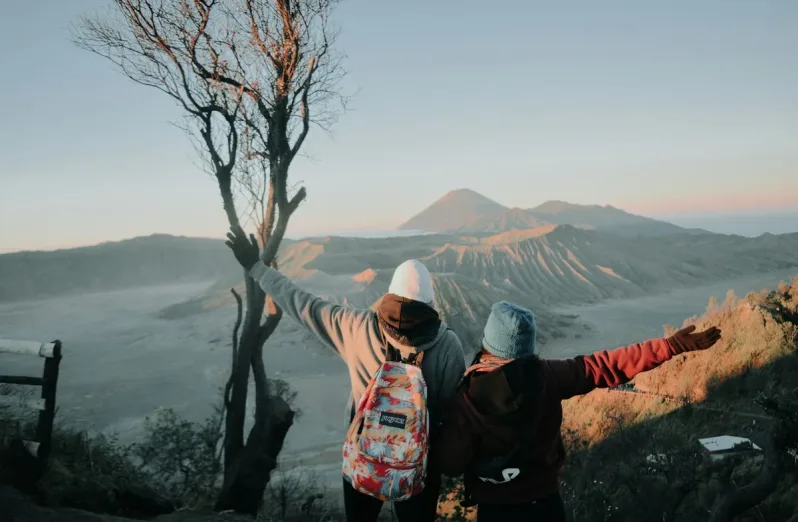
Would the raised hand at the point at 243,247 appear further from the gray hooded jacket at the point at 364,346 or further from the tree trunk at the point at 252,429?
the tree trunk at the point at 252,429

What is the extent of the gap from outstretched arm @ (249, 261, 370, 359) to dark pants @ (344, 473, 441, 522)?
0.70 meters

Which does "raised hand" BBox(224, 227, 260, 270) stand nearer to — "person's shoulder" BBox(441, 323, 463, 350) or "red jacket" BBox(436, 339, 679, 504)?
"person's shoulder" BBox(441, 323, 463, 350)

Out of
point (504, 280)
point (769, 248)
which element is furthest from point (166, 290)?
point (769, 248)

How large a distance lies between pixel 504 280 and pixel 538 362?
4360 cm

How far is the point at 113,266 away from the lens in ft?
199

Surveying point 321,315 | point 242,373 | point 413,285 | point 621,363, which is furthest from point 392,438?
point 242,373

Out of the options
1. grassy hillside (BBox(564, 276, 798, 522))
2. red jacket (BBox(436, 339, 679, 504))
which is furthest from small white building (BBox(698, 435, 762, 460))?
red jacket (BBox(436, 339, 679, 504))

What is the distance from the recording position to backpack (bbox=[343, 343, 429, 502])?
213cm

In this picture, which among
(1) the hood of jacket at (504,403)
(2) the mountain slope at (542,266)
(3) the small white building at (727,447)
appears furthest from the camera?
(2) the mountain slope at (542,266)

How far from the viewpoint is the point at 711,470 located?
4949mm

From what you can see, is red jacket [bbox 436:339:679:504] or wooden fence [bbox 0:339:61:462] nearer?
red jacket [bbox 436:339:679:504]

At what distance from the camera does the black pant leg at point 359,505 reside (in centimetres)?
233

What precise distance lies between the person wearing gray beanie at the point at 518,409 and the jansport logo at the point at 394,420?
0.19m

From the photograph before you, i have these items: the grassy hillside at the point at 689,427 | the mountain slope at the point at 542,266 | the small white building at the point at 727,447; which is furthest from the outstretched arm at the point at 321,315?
the mountain slope at the point at 542,266
